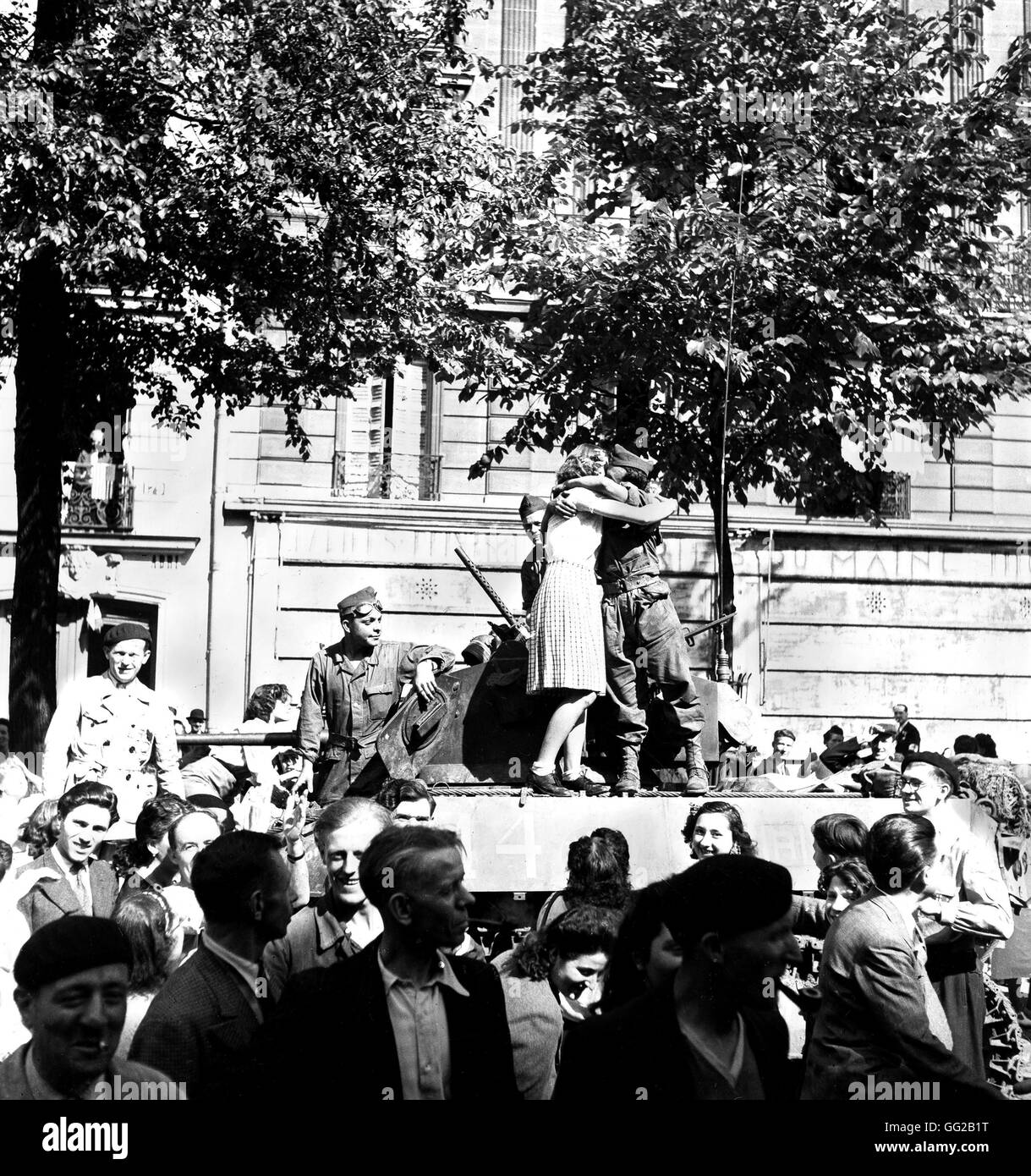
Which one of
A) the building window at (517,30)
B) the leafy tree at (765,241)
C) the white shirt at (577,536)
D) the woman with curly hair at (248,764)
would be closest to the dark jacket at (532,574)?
the white shirt at (577,536)

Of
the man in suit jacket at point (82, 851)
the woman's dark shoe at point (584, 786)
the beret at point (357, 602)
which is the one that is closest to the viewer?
the man in suit jacket at point (82, 851)

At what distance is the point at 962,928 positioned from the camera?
620 centimetres

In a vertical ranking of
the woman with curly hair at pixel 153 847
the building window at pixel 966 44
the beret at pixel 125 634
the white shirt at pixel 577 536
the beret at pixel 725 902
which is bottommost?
the woman with curly hair at pixel 153 847

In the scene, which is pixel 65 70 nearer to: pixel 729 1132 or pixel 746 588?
pixel 729 1132

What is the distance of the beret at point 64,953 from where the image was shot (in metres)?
3.89

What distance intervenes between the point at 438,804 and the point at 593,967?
3.08 metres

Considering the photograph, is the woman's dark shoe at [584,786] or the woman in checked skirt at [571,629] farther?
the woman's dark shoe at [584,786]

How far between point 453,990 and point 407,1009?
0.38ft

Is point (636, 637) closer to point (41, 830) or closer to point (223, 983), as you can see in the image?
point (41, 830)

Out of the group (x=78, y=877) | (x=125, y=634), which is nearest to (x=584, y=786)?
(x=125, y=634)

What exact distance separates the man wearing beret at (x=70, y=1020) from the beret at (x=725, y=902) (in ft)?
4.02

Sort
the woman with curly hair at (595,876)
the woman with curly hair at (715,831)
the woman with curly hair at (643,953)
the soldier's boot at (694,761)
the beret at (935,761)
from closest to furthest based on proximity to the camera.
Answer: the woman with curly hair at (643,953) < the woman with curly hair at (595,876) < the woman with curly hair at (715,831) < the beret at (935,761) < the soldier's boot at (694,761)

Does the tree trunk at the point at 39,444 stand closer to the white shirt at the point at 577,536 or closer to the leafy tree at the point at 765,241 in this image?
the leafy tree at the point at 765,241

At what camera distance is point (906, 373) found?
16.4 meters
